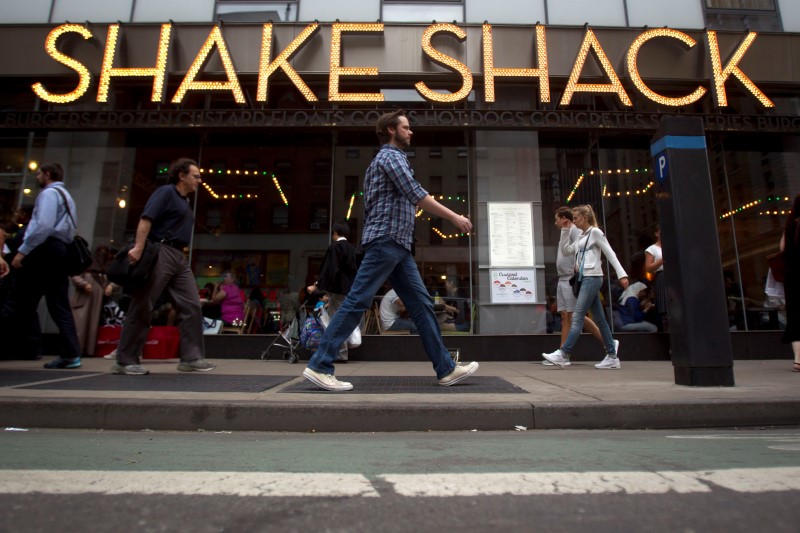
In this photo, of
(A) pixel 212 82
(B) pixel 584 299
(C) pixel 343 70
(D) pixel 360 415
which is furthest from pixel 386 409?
(A) pixel 212 82

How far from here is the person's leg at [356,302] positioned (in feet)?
12.4

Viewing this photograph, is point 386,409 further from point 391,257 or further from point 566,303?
point 566,303

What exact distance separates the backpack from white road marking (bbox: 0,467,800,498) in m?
4.36

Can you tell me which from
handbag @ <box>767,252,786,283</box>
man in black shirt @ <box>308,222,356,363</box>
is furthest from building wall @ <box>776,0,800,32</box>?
man in black shirt @ <box>308,222,356,363</box>

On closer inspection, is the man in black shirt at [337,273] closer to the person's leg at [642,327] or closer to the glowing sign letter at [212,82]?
the glowing sign letter at [212,82]

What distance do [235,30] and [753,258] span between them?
10.3m

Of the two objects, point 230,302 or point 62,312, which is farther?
point 230,302

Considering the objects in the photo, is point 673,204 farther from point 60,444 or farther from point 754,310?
point 754,310

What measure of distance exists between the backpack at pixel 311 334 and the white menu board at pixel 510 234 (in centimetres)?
353

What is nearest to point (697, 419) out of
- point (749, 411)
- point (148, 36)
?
point (749, 411)

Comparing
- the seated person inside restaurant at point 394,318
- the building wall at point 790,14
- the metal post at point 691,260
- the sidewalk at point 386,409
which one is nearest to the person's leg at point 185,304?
the sidewalk at point 386,409

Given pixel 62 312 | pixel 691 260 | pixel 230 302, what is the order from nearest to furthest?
pixel 691 260 → pixel 62 312 → pixel 230 302

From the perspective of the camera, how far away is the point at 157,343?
7.11 meters

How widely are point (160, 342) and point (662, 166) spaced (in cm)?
658
